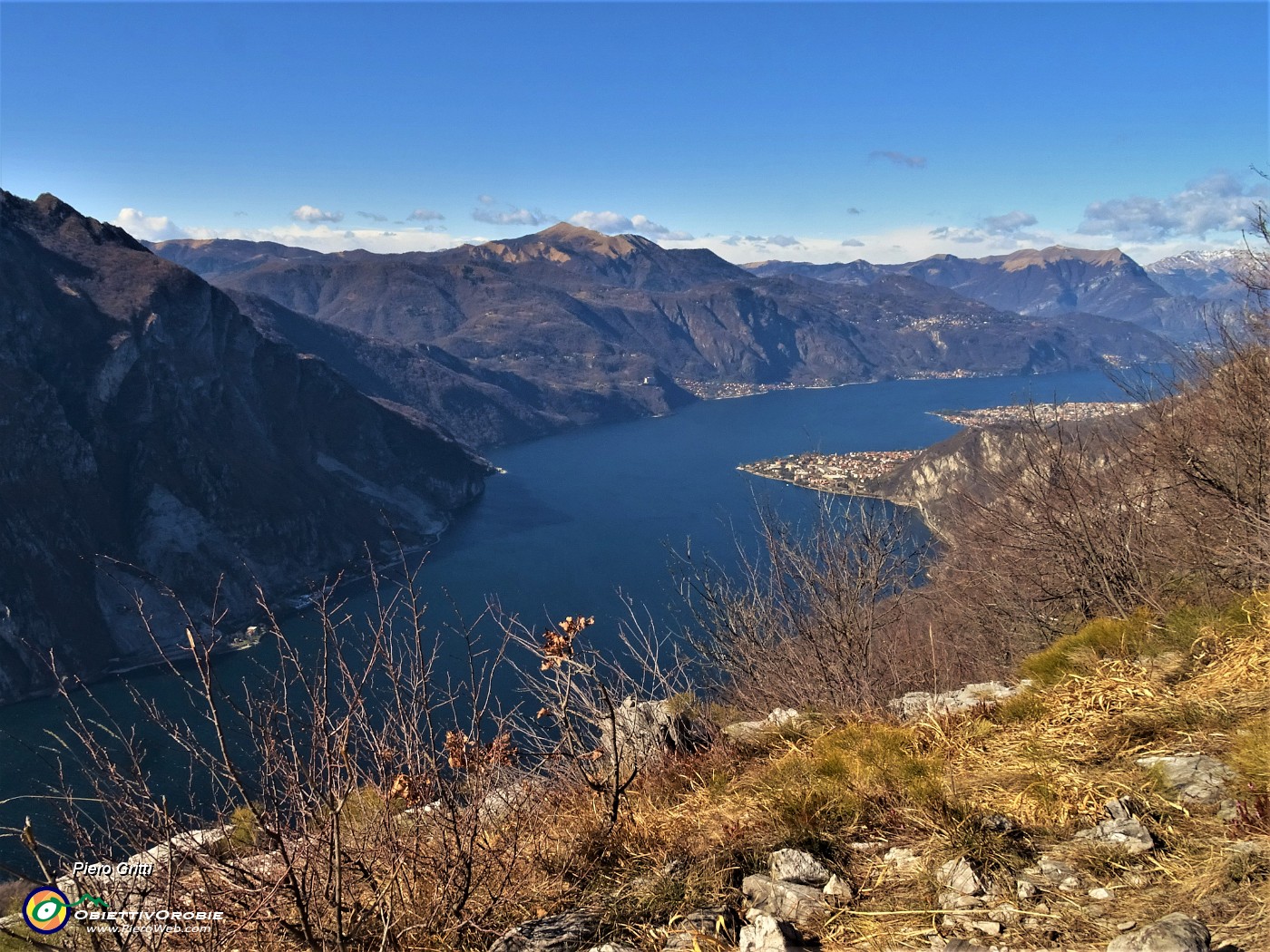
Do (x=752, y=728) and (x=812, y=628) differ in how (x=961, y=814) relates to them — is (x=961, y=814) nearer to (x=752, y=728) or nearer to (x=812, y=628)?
→ (x=752, y=728)

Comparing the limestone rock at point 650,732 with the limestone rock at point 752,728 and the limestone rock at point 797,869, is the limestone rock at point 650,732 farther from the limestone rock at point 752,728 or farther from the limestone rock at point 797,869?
the limestone rock at point 797,869

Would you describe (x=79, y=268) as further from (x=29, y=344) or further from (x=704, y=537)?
(x=704, y=537)

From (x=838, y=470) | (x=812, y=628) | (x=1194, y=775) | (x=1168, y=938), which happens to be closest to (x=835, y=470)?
(x=838, y=470)

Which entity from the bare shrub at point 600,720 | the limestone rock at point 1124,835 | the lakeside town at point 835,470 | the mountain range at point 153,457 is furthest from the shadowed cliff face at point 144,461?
the limestone rock at point 1124,835

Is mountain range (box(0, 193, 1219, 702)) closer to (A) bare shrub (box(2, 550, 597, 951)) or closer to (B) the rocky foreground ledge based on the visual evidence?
(A) bare shrub (box(2, 550, 597, 951))

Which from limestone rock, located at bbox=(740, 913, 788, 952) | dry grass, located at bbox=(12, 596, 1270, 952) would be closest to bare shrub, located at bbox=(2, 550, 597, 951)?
dry grass, located at bbox=(12, 596, 1270, 952)
